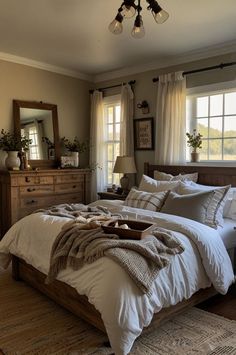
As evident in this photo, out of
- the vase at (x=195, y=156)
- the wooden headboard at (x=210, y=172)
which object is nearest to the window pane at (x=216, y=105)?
the vase at (x=195, y=156)

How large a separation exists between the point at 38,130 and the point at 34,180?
87 centimetres

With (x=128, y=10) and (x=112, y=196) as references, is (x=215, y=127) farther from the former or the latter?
(x=128, y=10)

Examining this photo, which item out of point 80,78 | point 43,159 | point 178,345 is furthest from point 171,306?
point 80,78

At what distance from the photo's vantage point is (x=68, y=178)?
508 cm

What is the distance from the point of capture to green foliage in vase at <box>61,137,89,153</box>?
5.40 m

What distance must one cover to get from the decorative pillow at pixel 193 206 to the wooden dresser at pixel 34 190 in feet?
7.21

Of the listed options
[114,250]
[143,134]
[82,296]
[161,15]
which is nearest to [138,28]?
[161,15]

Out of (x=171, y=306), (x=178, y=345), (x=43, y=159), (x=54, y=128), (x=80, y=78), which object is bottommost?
(x=178, y=345)

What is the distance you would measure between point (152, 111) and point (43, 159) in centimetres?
186

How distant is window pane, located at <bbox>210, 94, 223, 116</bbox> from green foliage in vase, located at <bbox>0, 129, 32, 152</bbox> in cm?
269

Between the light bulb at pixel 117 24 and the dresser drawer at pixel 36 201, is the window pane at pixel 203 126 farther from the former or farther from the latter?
the dresser drawer at pixel 36 201

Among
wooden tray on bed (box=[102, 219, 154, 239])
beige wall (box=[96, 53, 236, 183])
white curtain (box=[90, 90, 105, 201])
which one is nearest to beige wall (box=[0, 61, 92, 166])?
white curtain (box=[90, 90, 105, 201])

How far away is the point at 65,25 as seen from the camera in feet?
11.5

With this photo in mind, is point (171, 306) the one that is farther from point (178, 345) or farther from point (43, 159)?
point (43, 159)
